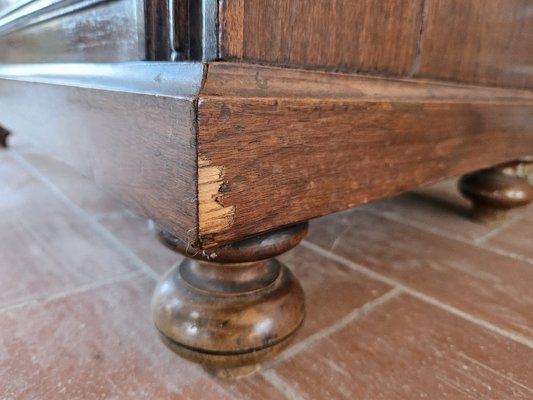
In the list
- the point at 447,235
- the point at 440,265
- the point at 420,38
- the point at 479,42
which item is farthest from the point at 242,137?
the point at 447,235

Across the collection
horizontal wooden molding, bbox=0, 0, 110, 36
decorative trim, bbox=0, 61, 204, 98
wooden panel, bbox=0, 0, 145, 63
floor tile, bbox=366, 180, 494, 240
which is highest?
horizontal wooden molding, bbox=0, 0, 110, 36

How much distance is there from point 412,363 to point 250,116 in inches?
13.8

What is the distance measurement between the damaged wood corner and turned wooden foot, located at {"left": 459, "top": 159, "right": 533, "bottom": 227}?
0.74 meters

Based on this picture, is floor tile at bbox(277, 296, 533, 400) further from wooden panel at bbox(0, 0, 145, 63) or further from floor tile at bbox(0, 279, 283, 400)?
wooden panel at bbox(0, 0, 145, 63)

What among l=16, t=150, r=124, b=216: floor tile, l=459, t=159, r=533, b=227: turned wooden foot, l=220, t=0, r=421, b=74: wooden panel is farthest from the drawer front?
l=16, t=150, r=124, b=216: floor tile

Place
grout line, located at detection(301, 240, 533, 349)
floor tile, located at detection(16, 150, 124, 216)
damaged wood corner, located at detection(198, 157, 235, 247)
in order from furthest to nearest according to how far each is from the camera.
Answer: floor tile, located at detection(16, 150, 124, 216) < grout line, located at detection(301, 240, 533, 349) < damaged wood corner, located at detection(198, 157, 235, 247)

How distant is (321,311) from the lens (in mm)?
589

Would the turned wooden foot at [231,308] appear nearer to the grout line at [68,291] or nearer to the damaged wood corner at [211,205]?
the damaged wood corner at [211,205]

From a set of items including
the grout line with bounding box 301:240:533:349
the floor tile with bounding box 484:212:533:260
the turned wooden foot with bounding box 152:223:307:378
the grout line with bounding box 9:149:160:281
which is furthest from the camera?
the floor tile with bounding box 484:212:533:260

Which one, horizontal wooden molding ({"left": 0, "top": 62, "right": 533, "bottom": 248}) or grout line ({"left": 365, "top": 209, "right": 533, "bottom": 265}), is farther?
grout line ({"left": 365, "top": 209, "right": 533, "bottom": 265})

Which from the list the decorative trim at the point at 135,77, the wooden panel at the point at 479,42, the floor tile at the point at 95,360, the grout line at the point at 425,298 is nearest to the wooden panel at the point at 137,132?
the decorative trim at the point at 135,77

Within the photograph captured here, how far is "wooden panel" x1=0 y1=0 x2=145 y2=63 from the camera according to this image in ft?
1.19

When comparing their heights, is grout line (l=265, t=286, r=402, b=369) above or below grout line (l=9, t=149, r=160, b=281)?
above

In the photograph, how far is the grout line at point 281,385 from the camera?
43 cm
